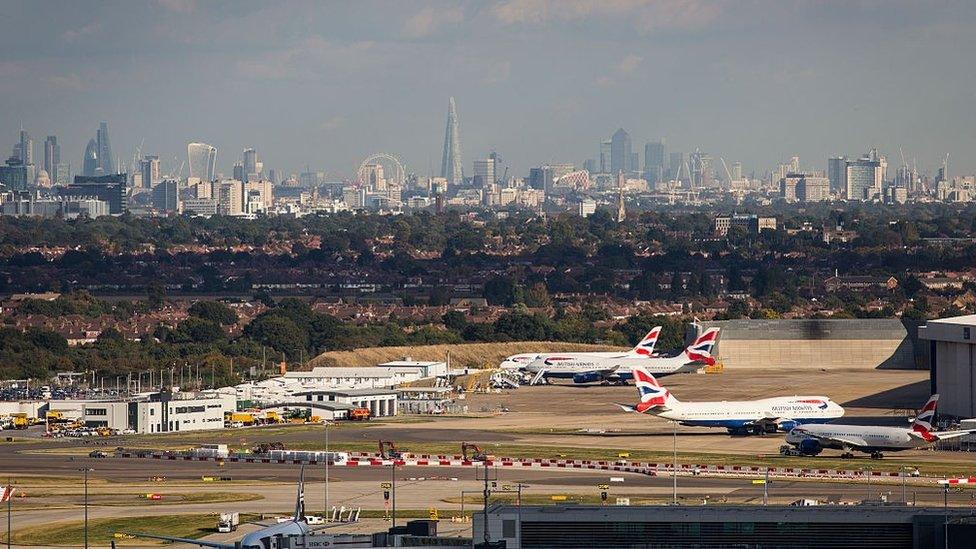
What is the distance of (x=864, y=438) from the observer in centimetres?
10788

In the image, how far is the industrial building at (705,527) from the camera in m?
55.1

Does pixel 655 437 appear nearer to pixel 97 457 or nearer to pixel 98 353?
pixel 97 457

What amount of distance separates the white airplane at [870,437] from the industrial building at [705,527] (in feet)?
171

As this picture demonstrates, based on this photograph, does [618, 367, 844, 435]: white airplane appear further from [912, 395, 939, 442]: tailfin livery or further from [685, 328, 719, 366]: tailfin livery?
[685, 328, 719, 366]: tailfin livery

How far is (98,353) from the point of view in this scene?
19825 cm

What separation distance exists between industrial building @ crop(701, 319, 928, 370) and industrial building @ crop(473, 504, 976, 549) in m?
132

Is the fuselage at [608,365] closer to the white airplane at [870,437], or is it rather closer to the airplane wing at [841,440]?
the white airplane at [870,437]

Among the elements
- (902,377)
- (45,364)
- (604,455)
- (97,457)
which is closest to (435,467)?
(604,455)

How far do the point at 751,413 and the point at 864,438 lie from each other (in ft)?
54.7

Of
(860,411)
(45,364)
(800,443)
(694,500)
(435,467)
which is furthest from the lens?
(45,364)

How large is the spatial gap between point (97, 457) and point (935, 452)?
1809 inches

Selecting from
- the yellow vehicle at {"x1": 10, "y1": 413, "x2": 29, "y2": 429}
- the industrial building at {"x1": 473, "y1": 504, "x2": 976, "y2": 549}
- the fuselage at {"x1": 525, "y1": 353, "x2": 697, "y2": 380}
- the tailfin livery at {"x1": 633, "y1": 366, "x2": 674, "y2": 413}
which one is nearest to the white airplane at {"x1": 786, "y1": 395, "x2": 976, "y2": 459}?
the tailfin livery at {"x1": 633, "y1": 366, "x2": 674, "y2": 413}

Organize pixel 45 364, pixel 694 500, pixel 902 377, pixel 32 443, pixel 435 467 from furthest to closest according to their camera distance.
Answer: pixel 45 364, pixel 902 377, pixel 32 443, pixel 435 467, pixel 694 500

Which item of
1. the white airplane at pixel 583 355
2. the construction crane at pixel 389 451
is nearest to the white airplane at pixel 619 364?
the white airplane at pixel 583 355
